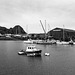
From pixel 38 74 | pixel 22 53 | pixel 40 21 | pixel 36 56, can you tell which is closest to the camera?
pixel 38 74

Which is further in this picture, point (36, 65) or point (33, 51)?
point (33, 51)

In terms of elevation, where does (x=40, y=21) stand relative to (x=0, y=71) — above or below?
above

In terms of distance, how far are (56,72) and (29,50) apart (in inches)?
965

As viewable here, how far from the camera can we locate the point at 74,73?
33250 millimetres

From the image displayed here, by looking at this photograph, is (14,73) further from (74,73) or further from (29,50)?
(29,50)

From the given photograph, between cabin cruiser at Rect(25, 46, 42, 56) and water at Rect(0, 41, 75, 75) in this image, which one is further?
cabin cruiser at Rect(25, 46, 42, 56)

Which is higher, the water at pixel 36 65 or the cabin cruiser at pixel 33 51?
the cabin cruiser at pixel 33 51

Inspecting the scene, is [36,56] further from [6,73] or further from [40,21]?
[40,21]

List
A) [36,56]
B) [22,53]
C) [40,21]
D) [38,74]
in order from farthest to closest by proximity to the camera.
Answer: [40,21] < [22,53] < [36,56] < [38,74]

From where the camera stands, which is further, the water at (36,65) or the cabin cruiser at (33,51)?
the cabin cruiser at (33,51)

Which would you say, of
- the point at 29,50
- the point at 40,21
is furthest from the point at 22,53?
the point at 40,21

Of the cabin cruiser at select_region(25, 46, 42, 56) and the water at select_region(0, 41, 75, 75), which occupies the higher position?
the cabin cruiser at select_region(25, 46, 42, 56)

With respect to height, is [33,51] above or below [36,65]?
above

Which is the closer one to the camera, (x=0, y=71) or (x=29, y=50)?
(x=0, y=71)
